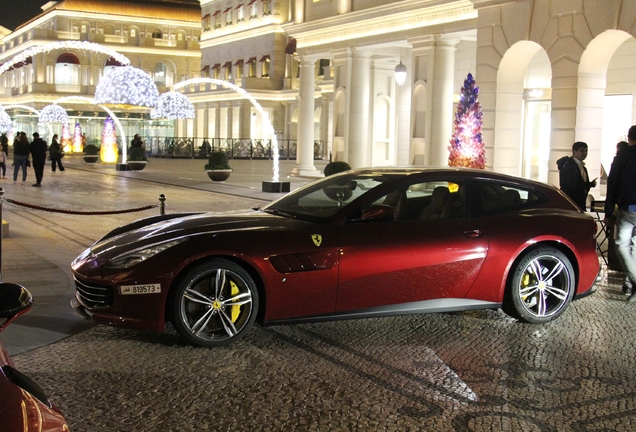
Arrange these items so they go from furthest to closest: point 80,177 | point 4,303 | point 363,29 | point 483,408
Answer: point 80,177
point 363,29
point 483,408
point 4,303

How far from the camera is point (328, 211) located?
690 centimetres

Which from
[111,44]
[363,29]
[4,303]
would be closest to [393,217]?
[4,303]

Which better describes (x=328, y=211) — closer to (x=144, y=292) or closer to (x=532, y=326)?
(x=144, y=292)

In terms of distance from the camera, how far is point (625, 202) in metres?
8.33

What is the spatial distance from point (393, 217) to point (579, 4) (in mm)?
14058

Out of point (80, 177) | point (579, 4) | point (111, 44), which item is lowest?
point (80, 177)

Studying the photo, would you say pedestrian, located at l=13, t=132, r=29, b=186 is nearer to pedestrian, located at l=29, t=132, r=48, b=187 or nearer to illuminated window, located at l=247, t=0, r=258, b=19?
pedestrian, located at l=29, t=132, r=48, b=187

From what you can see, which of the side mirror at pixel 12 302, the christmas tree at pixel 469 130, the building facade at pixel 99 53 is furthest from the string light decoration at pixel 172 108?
the side mirror at pixel 12 302

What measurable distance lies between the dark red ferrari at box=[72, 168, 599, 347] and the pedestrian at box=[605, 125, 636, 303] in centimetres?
81

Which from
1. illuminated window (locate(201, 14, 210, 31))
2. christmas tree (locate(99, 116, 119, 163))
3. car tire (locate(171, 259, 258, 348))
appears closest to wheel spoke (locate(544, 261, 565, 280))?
car tire (locate(171, 259, 258, 348))

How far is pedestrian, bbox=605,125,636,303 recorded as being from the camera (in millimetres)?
8312

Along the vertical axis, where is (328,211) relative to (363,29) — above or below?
below

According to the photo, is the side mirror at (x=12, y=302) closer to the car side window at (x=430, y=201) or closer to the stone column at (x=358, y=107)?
the car side window at (x=430, y=201)

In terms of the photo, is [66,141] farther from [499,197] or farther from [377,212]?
[377,212]
